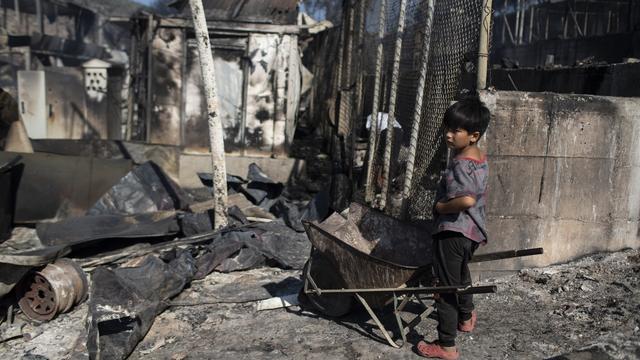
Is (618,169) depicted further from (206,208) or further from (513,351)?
(206,208)

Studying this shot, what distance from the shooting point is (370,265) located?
3641 millimetres

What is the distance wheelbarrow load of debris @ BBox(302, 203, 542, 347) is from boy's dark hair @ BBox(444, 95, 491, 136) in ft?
2.93

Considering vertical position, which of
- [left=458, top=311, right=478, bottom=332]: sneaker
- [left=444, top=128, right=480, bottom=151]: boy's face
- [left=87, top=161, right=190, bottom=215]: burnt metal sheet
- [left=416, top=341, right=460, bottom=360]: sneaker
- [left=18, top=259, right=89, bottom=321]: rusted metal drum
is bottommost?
[left=18, top=259, right=89, bottom=321]: rusted metal drum

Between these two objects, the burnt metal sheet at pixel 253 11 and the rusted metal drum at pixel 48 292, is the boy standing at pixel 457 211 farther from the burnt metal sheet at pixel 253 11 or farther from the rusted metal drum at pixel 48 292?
the burnt metal sheet at pixel 253 11

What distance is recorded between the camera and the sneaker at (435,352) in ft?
11.2

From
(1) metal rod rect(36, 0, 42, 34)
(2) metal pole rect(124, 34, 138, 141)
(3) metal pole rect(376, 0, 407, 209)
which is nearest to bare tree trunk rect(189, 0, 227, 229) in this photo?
(3) metal pole rect(376, 0, 407, 209)

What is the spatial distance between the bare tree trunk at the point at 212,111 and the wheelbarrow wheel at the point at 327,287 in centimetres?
272

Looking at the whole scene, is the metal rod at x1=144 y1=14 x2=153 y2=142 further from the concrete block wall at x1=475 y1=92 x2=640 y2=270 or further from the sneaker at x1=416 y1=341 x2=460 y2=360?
the sneaker at x1=416 y1=341 x2=460 y2=360

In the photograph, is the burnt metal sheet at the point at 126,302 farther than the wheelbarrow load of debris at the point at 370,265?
Yes

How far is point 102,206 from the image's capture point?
7.51m

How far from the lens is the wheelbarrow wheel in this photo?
4074mm

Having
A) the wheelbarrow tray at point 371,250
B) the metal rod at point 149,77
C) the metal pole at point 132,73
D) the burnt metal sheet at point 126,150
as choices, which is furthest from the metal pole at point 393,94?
the metal pole at point 132,73

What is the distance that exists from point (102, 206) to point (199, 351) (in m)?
4.35

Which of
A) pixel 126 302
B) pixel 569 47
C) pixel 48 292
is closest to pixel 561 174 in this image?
pixel 126 302
